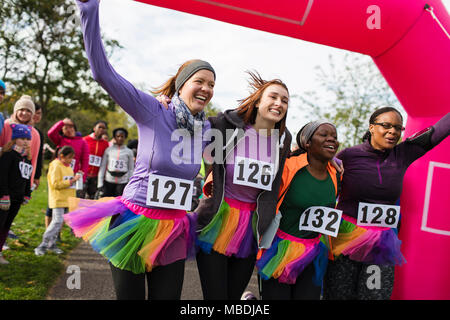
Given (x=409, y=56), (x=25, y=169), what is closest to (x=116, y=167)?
(x=25, y=169)

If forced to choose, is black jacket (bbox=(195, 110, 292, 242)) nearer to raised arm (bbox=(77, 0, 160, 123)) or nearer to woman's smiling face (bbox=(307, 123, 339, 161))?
woman's smiling face (bbox=(307, 123, 339, 161))

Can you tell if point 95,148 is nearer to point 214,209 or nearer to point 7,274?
point 7,274

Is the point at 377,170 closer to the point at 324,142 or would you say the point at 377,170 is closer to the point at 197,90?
the point at 324,142

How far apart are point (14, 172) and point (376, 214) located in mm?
3571

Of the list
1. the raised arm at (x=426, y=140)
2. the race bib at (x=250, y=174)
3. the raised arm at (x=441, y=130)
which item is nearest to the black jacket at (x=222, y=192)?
the race bib at (x=250, y=174)

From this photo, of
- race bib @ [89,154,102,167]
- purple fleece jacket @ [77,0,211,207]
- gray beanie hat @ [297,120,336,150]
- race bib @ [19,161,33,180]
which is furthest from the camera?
race bib @ [89,154,102,167]

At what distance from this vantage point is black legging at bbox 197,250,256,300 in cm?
238

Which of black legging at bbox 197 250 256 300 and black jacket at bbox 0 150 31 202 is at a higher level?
black jacket at bbox 0 150 31 202

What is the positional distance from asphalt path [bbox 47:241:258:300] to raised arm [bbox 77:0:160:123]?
162 centimetres

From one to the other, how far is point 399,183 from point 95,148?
18.2 feet

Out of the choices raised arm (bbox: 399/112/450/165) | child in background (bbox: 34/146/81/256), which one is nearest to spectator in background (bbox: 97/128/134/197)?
child in background (bbox: 34/146/81/256)

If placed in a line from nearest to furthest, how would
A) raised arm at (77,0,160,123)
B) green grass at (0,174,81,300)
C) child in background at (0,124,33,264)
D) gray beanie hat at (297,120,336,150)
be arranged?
raised arm at (77,0,160,123), gray beanie hat at (297,120,336,150), green grass at (0,174,81,300), child in background at (0,124,33,264)

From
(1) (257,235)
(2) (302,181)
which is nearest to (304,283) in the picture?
(1) (257,235)

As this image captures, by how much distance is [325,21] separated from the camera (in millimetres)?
2770
